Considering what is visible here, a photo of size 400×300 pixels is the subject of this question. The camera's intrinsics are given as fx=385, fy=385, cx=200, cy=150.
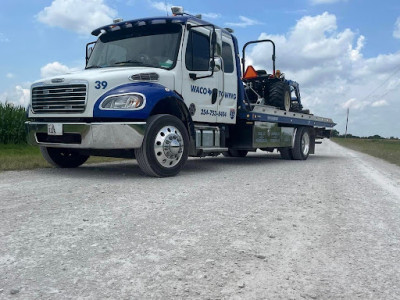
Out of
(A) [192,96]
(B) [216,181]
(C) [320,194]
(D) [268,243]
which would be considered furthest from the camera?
(A) [192,96]

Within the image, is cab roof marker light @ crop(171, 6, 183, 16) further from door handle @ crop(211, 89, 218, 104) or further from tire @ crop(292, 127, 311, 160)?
tire @ crop(292, 127, 311, 160)

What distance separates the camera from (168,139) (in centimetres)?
598

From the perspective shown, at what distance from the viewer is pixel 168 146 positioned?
19.6 feet

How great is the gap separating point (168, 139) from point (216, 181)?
39.7 inches

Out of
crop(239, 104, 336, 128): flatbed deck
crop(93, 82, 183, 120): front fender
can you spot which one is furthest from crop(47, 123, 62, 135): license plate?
crop(239, 104, 336, 128): flatbed deck

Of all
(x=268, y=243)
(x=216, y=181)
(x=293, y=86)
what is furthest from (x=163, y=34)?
(x=293, y=86)

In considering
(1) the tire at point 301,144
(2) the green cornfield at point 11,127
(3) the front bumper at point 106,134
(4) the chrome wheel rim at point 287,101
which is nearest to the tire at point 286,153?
(1) the tire at point 301,144

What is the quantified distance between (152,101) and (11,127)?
8975 millimetres

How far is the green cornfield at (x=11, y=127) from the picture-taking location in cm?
1262

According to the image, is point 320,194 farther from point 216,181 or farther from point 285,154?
point 285,154

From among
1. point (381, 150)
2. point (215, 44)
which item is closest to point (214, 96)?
point (215, 44)

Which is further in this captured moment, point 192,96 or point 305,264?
point 192,96

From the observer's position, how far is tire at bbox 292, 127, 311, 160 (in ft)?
35.4

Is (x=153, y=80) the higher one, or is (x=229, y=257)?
(x=153, y=80)
